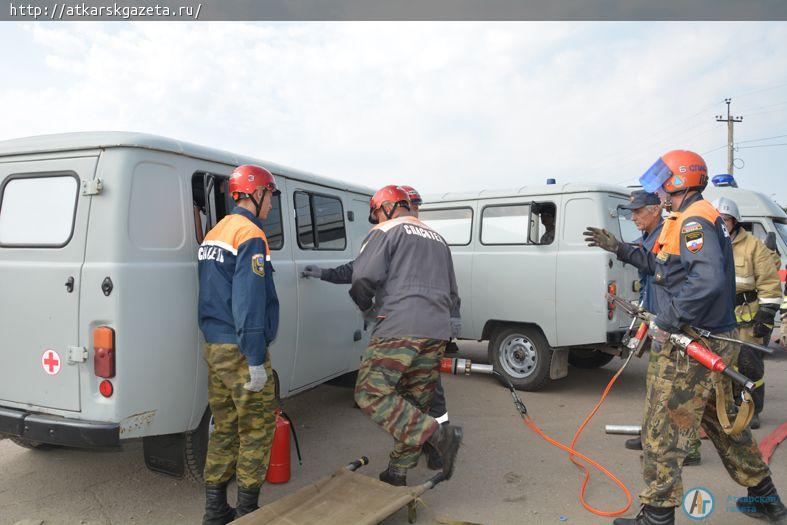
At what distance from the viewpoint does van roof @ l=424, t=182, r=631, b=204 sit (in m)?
6.54

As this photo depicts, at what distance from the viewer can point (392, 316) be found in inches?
157

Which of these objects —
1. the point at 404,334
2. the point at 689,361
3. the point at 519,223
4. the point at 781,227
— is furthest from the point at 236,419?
the point at 781,227

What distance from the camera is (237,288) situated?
10.9 ft

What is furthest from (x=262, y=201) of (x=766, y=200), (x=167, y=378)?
(x=766, y=200)

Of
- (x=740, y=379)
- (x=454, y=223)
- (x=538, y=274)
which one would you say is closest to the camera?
(x=740, y=379)

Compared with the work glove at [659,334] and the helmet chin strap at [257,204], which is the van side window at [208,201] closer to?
the helmet chin strap at [257,204]

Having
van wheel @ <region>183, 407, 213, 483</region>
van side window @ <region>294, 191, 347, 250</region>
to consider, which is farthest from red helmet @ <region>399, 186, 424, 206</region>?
van wheel @ <region>183, 407, 213, 483</region>

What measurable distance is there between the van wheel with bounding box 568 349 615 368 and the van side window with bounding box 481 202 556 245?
204cm

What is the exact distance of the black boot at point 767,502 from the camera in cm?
349

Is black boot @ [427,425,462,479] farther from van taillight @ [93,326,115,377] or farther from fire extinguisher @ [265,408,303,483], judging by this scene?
van taillight @ [93,326,115,377]

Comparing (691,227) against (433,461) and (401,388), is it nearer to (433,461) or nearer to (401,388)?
(401,388)

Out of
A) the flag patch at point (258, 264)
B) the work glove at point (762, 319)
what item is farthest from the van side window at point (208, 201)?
the work glove at point (762, 319)

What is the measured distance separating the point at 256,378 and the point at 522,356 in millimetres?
4483

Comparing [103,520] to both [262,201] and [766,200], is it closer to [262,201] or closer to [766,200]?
[262,201]
